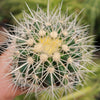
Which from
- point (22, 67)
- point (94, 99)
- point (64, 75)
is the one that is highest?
point (22, 67)

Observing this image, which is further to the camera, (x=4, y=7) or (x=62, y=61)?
(x=4, y=7)

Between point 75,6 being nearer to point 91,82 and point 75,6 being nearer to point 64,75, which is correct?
point 91,82

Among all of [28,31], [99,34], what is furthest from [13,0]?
[99,34]

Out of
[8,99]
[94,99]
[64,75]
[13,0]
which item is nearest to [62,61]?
[64,75]

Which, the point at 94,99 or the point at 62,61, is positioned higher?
the point at 62,61

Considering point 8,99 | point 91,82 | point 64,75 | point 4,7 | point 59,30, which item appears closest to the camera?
point 64,75

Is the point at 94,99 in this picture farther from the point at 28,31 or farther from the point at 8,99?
the point at 28,31

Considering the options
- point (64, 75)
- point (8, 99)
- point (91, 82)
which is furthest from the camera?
point (91, 82)

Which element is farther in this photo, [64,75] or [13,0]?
[13,0]

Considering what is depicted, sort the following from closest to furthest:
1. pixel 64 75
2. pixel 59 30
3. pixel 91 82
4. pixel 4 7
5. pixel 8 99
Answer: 1. pixel 64 75
2. pixel 59 30
3. pixel 8 99
4. pixel 91 82
5. pixel 4 7
